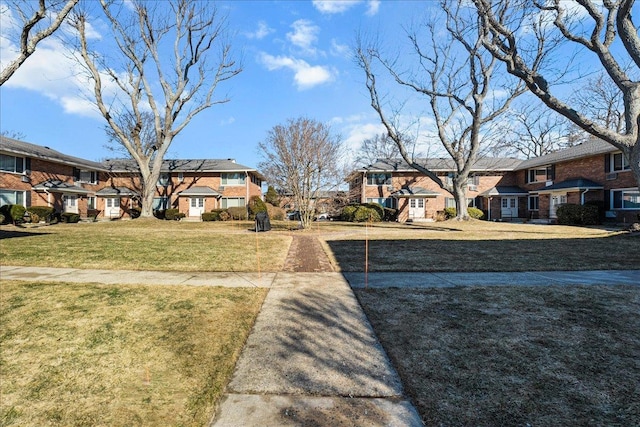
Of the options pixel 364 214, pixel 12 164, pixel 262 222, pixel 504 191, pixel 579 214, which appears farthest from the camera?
pixel 504 191

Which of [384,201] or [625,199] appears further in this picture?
[384,201]

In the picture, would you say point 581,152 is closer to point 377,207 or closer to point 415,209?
point 415,209

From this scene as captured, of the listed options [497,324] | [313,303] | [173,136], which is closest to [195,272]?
[313,303]

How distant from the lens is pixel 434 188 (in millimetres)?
35500

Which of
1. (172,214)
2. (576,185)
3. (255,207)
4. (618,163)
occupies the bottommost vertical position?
A: (172,214)

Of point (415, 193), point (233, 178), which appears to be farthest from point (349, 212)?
point (233, 178)

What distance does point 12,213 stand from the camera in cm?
2188

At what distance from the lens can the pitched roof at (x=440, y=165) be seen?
34.5 m

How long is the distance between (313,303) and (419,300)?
163 cm

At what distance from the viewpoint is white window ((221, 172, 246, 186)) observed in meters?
34.5

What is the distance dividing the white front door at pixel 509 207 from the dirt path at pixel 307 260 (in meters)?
29.5

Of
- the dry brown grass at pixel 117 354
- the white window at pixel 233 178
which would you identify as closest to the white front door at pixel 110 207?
the white window at pixel 233 178

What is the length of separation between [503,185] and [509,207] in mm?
2848

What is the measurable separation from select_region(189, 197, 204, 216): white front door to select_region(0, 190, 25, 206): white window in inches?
503
